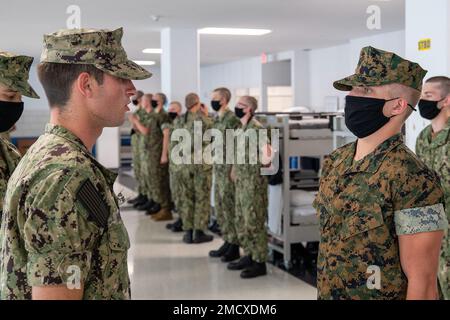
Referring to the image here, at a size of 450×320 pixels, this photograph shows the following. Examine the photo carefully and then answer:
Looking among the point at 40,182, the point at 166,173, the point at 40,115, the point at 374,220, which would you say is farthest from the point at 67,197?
the point at 40,115

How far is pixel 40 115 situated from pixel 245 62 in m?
6.16

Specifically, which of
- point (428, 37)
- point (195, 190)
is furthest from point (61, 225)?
point (195, 190)

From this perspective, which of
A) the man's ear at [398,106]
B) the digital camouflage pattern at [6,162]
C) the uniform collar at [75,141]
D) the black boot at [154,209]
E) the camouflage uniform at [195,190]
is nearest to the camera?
the uniform collar at [75,141]

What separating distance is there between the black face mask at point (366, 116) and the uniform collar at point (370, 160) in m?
0.07

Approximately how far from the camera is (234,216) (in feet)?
16.8

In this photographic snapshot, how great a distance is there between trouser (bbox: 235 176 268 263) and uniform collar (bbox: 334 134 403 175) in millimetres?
2696

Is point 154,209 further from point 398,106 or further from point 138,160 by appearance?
point 398,106

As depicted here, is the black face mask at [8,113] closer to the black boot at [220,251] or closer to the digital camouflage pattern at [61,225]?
the digital camouflage pattern at [61,225]

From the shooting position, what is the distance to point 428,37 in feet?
12.6

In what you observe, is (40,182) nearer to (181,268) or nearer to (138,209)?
(181,268)

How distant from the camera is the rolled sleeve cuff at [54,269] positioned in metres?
1.15

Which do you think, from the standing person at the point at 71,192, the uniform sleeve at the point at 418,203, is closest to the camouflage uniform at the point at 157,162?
the uniform sleeve at the point at 418,203

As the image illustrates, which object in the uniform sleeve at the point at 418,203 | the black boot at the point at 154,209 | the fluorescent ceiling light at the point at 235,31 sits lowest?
the black boot at the point at 154,209

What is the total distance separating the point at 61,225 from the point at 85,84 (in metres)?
0.36
